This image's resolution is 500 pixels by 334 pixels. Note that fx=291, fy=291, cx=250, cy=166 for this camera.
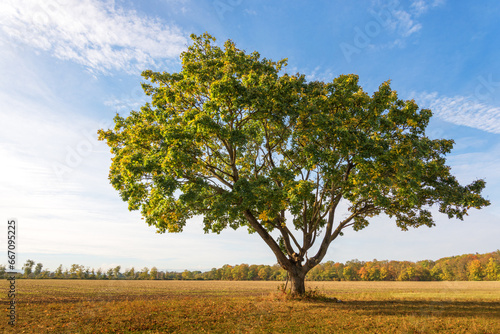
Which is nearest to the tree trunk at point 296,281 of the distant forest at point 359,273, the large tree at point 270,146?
the large tree at point 270,146

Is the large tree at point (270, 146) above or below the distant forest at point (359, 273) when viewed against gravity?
above

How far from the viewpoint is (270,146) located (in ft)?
71.3

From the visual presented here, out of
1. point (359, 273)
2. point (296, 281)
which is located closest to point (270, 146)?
point (296, 281)

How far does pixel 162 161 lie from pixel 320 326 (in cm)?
1131

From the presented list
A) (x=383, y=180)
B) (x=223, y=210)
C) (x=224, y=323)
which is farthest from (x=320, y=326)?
(x=383, y=180)

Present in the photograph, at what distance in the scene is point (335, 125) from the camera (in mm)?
17672

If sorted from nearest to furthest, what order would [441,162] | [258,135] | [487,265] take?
[441,162], [258,135], [487,265]

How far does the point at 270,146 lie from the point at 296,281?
10.2 m

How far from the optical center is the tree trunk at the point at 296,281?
21422 millimetres

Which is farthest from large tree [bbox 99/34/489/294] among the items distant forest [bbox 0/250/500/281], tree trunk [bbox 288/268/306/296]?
distant forest [bbox 0/250/500/281]

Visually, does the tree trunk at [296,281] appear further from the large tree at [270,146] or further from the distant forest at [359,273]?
the distant forest at [359,273]

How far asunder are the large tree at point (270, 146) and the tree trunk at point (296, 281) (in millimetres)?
71

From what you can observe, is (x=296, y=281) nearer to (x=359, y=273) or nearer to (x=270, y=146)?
(x=270, y=146)

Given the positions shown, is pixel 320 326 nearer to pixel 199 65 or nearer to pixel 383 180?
pixel 383 180
